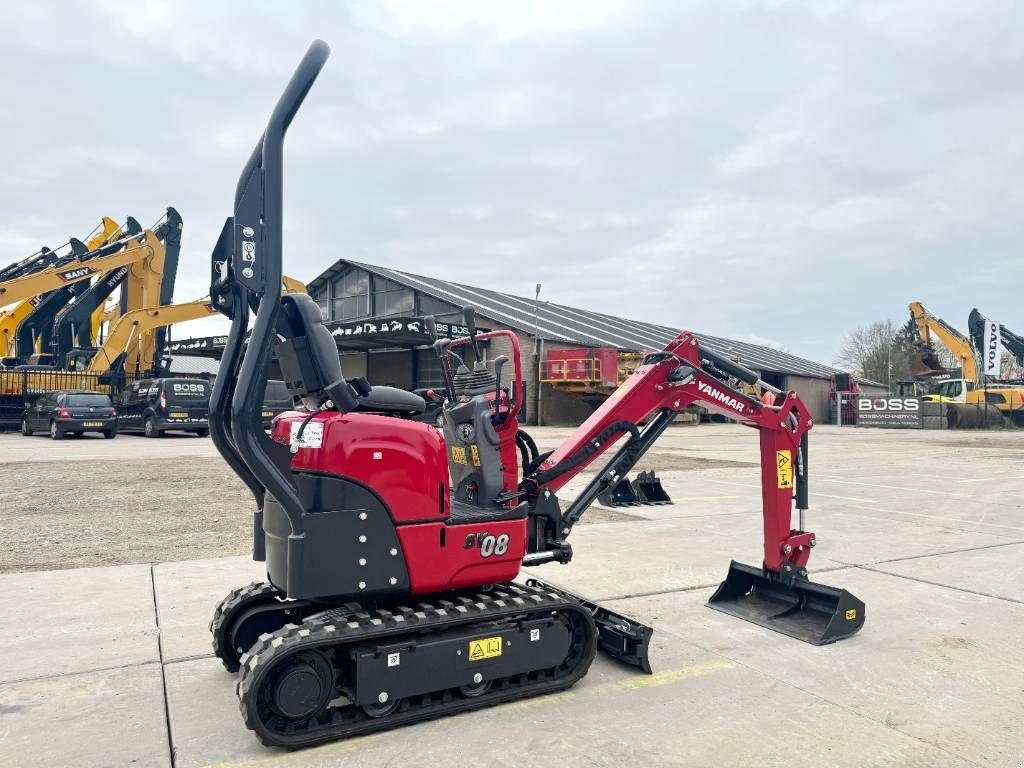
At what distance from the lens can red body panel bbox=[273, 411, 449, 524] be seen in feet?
11.8

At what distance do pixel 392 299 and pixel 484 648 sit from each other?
37.2 m

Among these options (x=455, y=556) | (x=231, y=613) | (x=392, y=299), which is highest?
(x=392, y=299)

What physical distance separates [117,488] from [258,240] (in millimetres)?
9565

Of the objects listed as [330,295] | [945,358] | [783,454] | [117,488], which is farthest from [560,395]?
[945,358]

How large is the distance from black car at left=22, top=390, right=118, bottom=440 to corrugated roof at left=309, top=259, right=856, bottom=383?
16938 millimetres

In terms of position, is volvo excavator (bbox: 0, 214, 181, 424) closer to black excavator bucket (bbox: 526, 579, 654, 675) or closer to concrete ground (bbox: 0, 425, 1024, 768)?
concrete ground (bbox: 0, 425, 1024, 768)

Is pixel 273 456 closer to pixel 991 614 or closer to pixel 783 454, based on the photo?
pixel 783 454

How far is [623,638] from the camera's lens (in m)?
4.35

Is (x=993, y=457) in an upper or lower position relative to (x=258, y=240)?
lower

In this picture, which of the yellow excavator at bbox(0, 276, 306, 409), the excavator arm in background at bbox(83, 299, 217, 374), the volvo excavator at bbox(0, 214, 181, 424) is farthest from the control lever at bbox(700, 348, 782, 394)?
the volvo excavator at bbox(0, 214, 181, 424)

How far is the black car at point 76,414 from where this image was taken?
22.4 m

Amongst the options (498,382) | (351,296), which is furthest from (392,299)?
(498,382)

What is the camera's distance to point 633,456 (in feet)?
17.0

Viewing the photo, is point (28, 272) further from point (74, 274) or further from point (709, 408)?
point (709, 408)
